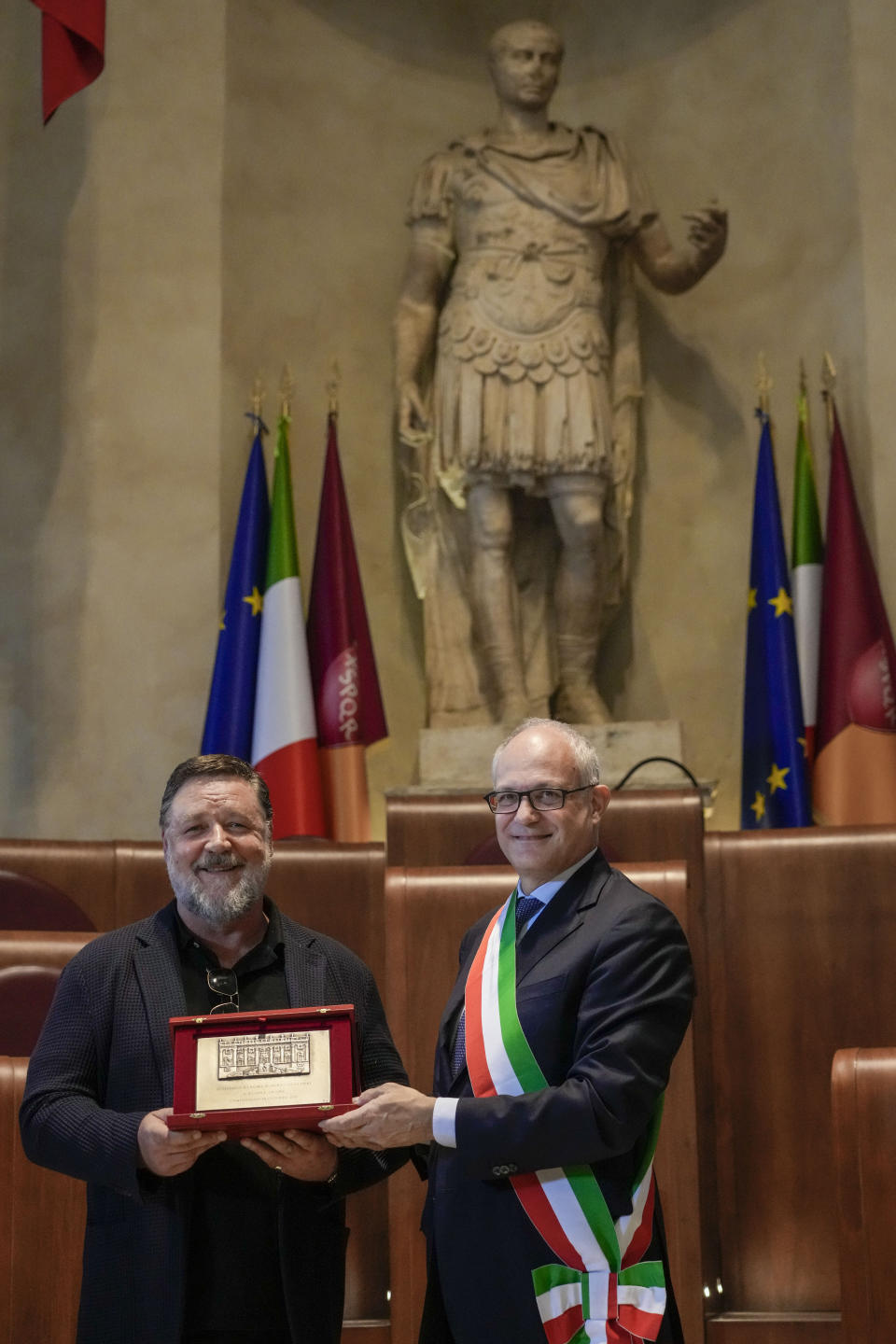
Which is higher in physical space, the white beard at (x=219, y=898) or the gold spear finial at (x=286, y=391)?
the gold spear finial at (x=286, y=391)

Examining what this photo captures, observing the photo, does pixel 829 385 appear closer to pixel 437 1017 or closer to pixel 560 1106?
pixel 437 1017

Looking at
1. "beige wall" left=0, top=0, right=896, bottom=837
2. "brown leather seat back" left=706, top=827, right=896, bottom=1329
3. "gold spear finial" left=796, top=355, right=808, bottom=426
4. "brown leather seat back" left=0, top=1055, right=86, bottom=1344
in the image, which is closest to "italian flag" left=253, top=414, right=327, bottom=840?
"beige wall" left=0, top=0, right=896, bottom=837

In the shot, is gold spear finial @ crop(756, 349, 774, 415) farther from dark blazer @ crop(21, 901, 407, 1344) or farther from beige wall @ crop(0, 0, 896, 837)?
dark blazer @ crop(21, 901, 407, 1344)

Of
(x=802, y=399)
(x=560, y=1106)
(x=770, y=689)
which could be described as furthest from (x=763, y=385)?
(x=560, y=1106)

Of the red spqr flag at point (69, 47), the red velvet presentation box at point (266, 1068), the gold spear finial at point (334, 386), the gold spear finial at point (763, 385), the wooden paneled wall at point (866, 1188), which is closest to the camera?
the red velvet presentation box at point (266, 1068)

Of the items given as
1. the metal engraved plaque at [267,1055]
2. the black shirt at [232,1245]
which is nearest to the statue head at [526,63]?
the black shirt at [232,1245]

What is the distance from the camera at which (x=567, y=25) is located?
6914 millimetres

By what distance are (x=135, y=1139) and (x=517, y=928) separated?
1.88ft

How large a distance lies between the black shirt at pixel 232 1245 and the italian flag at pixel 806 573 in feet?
11.9

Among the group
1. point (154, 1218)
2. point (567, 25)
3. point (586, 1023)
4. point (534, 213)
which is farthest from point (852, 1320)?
point (567, 25)

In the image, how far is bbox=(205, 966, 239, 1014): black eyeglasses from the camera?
222 centimetres

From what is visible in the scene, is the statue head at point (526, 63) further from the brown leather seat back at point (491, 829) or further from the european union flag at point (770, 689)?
the brown leather seat back at point (491, 829)

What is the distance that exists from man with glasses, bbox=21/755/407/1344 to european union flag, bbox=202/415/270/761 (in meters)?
3.25

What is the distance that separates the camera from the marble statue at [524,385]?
5605 mm
